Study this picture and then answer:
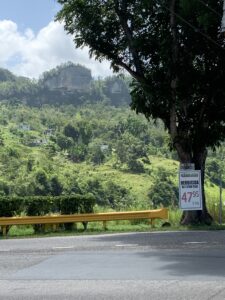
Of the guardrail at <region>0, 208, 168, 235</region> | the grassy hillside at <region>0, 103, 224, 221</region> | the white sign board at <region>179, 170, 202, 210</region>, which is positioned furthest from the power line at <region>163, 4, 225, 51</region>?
the grassy hillside at <region>0, 103, 224, 221</region>

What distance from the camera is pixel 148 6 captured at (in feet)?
62.8

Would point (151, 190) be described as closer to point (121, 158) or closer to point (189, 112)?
point (121, 158)

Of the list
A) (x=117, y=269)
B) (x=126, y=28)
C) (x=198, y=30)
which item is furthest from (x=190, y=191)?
(x=117, y=269)

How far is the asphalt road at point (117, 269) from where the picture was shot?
8.09m

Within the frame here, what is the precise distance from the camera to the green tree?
19422mm

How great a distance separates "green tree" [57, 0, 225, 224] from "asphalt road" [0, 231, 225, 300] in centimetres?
647

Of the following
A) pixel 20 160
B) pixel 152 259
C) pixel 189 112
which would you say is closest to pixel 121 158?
pixel 20 160

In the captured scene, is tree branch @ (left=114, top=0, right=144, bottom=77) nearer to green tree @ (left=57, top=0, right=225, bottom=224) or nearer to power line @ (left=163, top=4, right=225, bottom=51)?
green tree @ (left=57, top=0, right=225, bottom=224)

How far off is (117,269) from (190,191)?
1058 cm

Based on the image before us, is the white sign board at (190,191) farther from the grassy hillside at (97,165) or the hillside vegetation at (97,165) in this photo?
the hillside vegetation at (97,165)

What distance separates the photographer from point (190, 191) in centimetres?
2016

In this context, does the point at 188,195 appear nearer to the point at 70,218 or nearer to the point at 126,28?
the point at 70,218

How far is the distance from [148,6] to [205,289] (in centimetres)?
1318

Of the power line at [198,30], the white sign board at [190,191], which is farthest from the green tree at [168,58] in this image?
the white sign board at [190,191]
